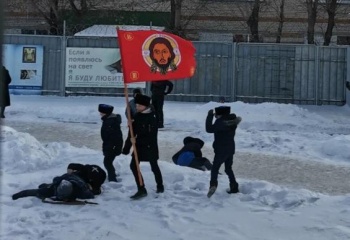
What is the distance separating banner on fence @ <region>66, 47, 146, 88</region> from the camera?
2188cm

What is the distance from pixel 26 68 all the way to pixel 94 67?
229cm

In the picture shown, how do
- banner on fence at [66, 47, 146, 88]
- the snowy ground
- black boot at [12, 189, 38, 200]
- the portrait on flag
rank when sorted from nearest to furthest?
1. the snowy ground
2. black boot at [12, 189, 38, 200]
3. the portrait on flag
4. banner on fence at [66, 47, 146, 88]

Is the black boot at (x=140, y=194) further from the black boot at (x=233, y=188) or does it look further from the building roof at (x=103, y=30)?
the building roof at (x=103, y=30)

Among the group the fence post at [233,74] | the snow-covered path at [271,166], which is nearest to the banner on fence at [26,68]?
the snow-covered path at [271,166]

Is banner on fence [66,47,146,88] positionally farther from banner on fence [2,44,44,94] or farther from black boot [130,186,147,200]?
black boot [130,186,147,200]

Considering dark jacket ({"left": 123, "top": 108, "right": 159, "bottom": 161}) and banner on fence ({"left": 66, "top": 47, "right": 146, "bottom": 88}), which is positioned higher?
banner on fence ({"left": 66, "top": 47, "right": 146, "bottom": 88})

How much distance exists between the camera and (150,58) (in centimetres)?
927

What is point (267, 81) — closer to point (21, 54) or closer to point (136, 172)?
point (21, 54)

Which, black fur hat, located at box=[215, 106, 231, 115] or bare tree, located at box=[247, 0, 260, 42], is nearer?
black fur hat, located at box=[215, 106, 231, 115]

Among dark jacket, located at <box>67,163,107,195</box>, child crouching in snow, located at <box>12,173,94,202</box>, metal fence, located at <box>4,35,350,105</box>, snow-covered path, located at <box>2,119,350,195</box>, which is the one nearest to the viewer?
→ child crouching in snow, located at <box>12,173,94,202</box>

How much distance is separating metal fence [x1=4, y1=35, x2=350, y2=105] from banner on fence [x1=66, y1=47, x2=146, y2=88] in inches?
11.4

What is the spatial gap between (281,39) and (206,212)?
29651 mm

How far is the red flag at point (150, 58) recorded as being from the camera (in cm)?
920

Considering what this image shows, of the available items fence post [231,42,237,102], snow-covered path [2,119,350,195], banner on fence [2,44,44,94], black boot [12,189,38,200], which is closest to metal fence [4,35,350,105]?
fence post [231,42,237,102]
